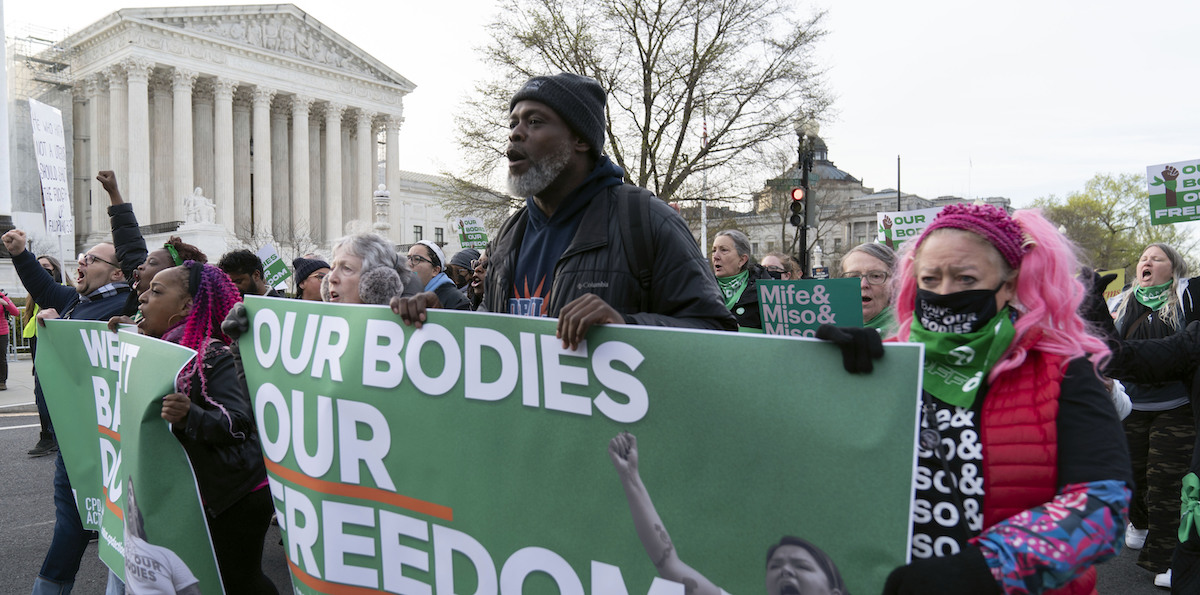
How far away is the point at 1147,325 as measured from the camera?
16.2 feet

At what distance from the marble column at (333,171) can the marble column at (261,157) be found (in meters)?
4.49

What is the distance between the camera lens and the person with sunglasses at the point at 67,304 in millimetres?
3547

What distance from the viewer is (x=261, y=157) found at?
163 feet

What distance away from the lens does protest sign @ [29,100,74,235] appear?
12.3 meters

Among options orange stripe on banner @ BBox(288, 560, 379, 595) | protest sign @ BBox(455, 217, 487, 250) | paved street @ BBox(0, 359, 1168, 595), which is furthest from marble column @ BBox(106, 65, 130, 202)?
orange stripe on banner @ BBox(288, 560, 379, 595)

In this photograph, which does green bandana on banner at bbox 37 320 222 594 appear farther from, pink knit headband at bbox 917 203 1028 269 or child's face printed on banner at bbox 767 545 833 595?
pink knit headband at bbox 917 203 1028 269

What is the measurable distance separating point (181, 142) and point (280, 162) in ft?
27.2

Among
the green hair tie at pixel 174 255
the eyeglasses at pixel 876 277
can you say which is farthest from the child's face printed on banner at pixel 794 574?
the green hair tie at pixel 174 255

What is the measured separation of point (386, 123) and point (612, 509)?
5982 centimetres

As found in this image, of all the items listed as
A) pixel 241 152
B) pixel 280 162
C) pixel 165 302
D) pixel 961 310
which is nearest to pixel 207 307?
pixel 165 302

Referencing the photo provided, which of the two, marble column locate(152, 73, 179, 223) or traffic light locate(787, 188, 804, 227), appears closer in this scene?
traffic light locate(787, 188, 804, 227)

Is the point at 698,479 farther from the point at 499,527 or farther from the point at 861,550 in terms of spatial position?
the point at 499,527

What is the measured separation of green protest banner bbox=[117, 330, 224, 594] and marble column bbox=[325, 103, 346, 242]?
53491 mm

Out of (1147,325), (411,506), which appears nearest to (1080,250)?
(411,506)
